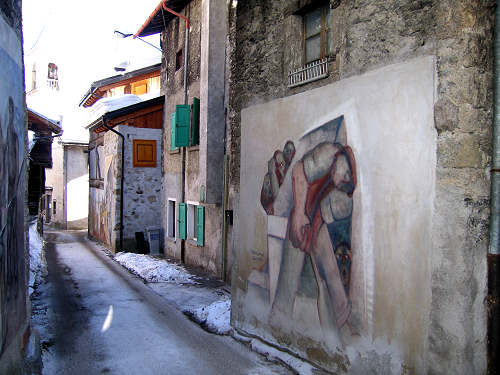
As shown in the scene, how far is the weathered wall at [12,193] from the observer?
387 centimetres

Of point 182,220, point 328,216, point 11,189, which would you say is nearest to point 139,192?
point 182,220

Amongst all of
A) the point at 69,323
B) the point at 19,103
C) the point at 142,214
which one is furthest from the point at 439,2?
the point at 142,214

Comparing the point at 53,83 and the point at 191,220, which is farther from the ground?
the point at 53,83

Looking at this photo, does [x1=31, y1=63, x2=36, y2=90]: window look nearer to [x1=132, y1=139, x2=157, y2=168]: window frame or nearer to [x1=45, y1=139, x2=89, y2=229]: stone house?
[x1=45, y1=139, x2=89, y2=229]: stone house

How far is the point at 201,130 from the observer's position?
11.6 metres

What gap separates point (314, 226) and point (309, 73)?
2.03m

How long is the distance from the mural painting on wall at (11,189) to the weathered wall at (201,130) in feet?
21.2

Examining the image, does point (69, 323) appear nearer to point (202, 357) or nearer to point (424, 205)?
point (202, 357)

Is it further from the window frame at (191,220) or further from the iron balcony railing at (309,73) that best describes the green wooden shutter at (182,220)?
the iron balcony railing at (309,73)

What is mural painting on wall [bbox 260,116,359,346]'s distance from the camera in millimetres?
4938

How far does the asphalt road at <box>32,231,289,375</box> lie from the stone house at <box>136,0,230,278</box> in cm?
239

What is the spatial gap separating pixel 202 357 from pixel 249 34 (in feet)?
15.6

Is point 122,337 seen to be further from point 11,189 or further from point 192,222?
point 192,222

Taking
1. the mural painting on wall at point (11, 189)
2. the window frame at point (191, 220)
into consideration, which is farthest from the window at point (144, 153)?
the mural painting on wall at point (11, 189)
